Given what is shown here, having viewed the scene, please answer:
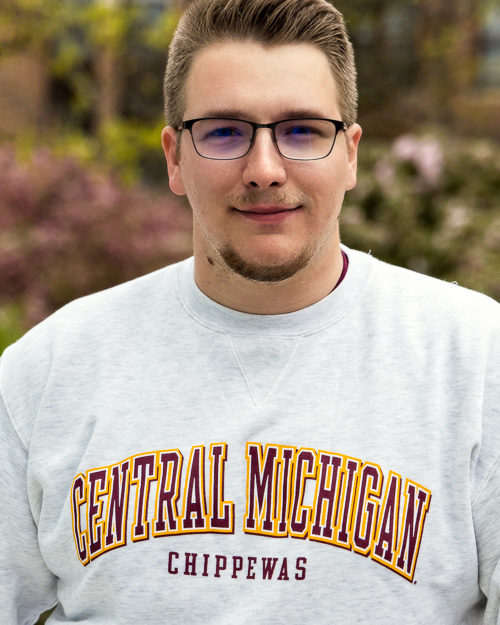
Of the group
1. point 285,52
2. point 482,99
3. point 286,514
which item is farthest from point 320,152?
point 482,99

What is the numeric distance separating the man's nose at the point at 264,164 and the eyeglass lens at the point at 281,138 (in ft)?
0.06

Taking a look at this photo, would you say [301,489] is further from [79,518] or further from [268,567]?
[79,518]

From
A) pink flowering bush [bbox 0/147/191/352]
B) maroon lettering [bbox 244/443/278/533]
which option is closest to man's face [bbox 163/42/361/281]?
maroon lettering [bbox 244/443/278/533]

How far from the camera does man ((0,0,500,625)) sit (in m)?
1.85

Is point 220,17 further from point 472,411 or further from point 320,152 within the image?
point 472,411

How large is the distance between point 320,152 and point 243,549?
92 cm

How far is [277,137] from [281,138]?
0.01 meters

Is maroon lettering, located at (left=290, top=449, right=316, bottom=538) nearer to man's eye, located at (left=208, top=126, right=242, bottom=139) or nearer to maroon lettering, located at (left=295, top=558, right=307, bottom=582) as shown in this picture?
maroon lettering, located at (left=295, top=558, right=307, bottom=582)

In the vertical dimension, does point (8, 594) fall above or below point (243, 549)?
below

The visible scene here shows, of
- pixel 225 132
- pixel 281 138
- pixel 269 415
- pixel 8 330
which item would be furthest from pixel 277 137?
pixel 8 330

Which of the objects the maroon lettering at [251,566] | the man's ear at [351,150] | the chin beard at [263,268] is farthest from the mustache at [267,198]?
the maroon lettering at [251,566]

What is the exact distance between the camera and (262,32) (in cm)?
190

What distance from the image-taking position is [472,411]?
1.87 metres

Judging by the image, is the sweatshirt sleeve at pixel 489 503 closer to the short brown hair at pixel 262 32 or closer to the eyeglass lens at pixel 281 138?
the eyeglass lens at pixel 281 138
